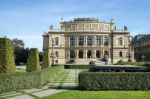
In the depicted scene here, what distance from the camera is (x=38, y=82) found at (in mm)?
24469

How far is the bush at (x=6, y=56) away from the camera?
22.5 m

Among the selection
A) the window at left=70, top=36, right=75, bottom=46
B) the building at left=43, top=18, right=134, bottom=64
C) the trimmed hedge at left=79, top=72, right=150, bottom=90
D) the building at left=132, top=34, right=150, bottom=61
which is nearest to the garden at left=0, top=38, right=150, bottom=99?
the trimmed hedge at left=79, top=72, right=150, bottom=90

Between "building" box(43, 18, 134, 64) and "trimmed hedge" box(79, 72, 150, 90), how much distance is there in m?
86.2

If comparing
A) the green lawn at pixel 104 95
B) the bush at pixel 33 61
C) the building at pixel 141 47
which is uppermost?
the building at pixel 141 47

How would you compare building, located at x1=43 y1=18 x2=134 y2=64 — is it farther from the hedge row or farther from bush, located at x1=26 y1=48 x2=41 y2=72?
the hedge row

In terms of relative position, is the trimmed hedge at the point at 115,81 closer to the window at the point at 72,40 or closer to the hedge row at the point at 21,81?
the hedge row at the point at 21,81

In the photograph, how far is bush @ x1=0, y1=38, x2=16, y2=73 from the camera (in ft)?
74.0

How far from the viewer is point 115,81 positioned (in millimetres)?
21969

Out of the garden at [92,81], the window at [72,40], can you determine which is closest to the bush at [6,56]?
the garden at [92,81]

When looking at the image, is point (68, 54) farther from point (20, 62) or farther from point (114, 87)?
point (114, 87)

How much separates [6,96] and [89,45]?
92.1 metres

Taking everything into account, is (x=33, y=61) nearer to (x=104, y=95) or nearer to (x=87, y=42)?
(x=104, y=95)

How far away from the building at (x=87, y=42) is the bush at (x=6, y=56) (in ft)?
279

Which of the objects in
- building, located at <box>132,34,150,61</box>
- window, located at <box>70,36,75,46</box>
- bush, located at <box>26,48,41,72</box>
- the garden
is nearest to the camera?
the garden
